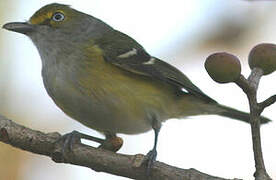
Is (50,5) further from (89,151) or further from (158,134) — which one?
(89,151)

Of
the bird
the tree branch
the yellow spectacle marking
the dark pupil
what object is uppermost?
the dark pupil

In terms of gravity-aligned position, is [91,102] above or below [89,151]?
above

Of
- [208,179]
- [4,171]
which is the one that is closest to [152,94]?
[208,179]

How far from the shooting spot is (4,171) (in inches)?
256

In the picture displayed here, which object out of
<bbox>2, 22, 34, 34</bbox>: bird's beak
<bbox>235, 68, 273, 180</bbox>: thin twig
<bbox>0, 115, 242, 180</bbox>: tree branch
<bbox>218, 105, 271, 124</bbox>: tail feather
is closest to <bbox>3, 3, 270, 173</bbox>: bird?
<bbox>2, 22, 34, 34</bbox>: bird's beak

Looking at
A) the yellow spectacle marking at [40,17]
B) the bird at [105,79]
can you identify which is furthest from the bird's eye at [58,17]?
the yellow spectacle marking at [40,17]

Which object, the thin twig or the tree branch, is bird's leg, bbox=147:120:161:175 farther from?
the thin twig

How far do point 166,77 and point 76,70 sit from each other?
885 millimetres

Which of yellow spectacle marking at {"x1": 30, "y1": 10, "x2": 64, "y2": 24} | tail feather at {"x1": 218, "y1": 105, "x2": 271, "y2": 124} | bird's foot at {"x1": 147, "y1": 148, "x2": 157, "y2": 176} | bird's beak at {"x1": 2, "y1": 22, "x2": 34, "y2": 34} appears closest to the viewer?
bird's foot at {"x1": 147, "y1": 148, "x2": 157, "y2": 176}

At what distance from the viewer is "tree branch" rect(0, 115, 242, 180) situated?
3.68 m

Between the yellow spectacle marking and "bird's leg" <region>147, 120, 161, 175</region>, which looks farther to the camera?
the yellow spectacle marking

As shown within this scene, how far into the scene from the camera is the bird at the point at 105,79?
192 inches

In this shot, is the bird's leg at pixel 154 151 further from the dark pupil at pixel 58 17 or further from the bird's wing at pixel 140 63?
the dark pupil at pixel 58 17

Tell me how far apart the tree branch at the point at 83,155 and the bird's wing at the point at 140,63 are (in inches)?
59.3
